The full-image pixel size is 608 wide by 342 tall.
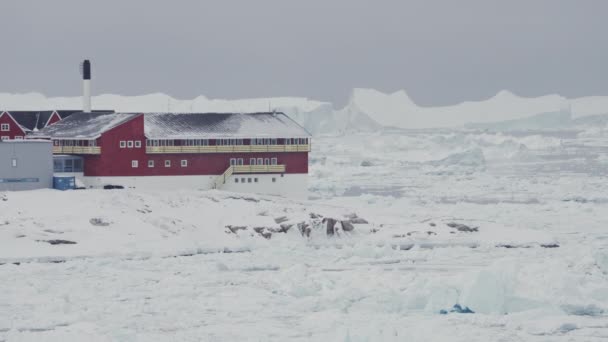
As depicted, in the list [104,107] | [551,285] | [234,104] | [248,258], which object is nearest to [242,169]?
[248,258]

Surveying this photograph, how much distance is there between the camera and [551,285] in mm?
27094

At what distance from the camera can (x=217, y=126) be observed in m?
50.8

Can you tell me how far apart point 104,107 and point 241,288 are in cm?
6830

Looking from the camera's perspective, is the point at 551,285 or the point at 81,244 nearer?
the point at 551,285

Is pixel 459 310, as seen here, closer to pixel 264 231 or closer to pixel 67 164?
pixel 264 231

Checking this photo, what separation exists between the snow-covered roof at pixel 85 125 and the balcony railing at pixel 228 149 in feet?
7.09

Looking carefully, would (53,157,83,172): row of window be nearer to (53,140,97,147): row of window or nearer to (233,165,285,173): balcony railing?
(53,140,97,147): row of window

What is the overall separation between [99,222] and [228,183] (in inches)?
452

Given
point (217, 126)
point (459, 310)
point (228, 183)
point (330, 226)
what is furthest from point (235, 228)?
point (459, 310)

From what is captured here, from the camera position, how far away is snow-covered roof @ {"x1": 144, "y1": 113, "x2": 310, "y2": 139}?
162 feet

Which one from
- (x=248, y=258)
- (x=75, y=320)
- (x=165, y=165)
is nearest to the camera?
(x=75, y=320)

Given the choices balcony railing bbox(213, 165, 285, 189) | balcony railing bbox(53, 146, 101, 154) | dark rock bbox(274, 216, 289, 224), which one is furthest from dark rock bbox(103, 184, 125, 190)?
dark rock bbox(274, 216, 289, 224)

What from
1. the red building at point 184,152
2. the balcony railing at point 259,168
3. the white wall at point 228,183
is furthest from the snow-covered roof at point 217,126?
the white wall at point 228,183

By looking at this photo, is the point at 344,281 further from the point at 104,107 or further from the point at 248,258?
the point at 104,107
